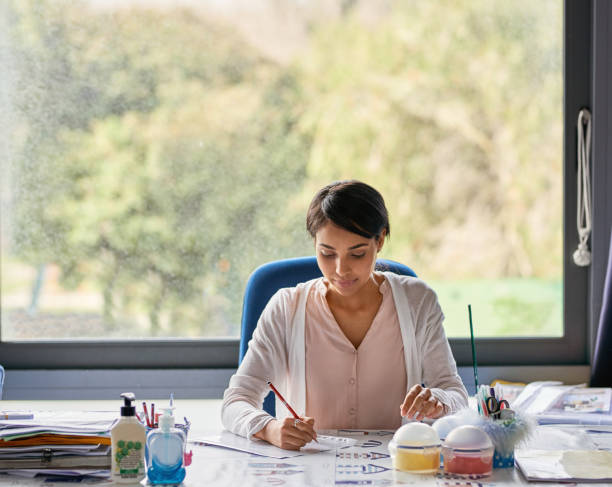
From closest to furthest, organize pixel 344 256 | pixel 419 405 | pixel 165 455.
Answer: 1. pixel 165 455
2. pixel 419 405
3. pixel 344 256

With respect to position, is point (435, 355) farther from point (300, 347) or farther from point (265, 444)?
point (265, 444)

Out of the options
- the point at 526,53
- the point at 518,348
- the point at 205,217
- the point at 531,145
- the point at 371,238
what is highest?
the point at 526,53

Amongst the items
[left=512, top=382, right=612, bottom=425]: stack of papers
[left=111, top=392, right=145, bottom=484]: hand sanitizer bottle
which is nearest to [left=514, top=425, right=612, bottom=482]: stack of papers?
[left=512, top=382, right=612, bottom=425]: stack of papers

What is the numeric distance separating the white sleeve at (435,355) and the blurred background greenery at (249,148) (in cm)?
84

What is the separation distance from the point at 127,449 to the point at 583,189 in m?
1.82

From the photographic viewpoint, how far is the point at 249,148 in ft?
8.95

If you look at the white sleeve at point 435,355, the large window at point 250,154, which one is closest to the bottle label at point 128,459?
the white sleeve at point 435,355

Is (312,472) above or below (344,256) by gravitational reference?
below

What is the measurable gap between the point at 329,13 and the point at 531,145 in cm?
76

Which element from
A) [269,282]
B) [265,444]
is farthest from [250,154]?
[265,444]

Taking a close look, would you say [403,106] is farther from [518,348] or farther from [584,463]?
[584,463]

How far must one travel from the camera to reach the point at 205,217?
273cm

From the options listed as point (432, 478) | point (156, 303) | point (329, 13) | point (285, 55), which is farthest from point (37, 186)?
point (432, 478)

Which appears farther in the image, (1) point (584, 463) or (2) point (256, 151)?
(2) point (256, 151)
